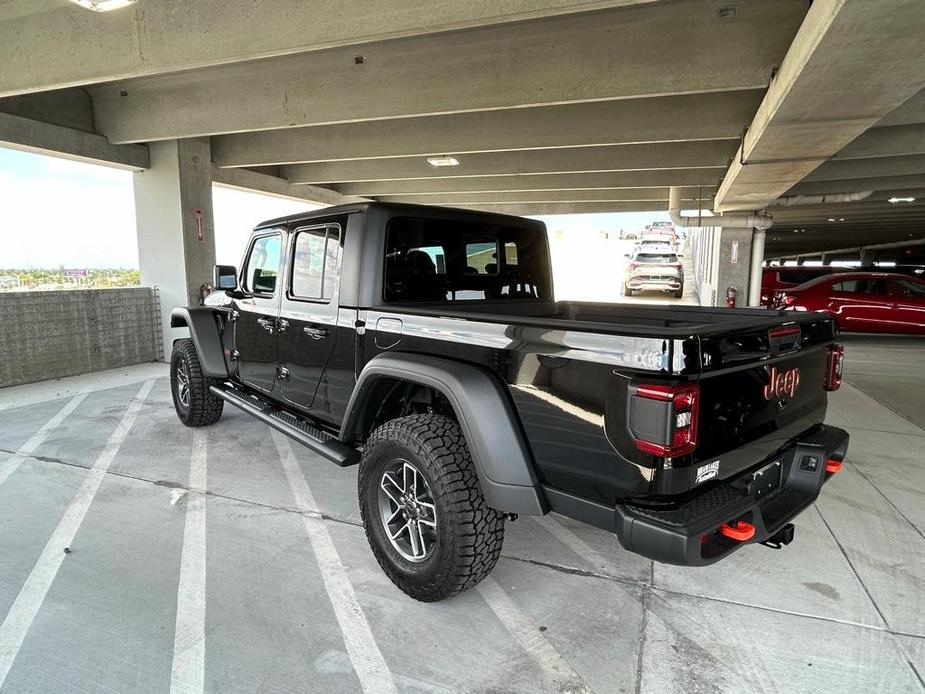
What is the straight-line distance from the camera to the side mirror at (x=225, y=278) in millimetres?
4406

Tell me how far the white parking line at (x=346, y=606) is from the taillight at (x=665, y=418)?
1.35 m

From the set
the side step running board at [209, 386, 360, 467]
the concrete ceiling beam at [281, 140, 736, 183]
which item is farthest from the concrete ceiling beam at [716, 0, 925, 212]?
the side step running board at [209, 386, 360, 467]

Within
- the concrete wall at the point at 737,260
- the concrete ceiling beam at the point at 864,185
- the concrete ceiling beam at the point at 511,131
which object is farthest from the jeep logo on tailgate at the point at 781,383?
the concrete wall at the point at 737,260

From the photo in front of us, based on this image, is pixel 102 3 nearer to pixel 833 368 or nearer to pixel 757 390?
pixel 757 390

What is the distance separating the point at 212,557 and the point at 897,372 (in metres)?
9.72

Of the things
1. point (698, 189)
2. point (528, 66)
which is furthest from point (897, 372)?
point (528, 66)

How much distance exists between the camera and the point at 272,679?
2174 millimetres

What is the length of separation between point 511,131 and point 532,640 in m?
6.85

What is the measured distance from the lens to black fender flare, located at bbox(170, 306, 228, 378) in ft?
A: 15.8

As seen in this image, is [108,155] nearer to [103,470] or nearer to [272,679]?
[103,470]

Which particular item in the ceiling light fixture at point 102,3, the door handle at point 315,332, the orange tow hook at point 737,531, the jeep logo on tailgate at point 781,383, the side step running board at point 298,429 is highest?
the ceiling light fixture at point 102,3

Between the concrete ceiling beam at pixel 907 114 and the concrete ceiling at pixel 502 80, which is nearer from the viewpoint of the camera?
the concrete ceiling at pixel 502 80

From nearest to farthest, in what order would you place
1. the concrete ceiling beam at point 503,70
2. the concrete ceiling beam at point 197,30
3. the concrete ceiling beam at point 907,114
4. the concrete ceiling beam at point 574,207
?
the concrete ceiling beam at point 197,30
the concrete ceiling beam at point 503,70
the concrete ceiling beam at point 907,114
the concrete ceiling beam at point 574,207

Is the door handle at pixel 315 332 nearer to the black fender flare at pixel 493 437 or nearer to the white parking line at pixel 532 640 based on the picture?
the black fender flare at pixel 493 437
